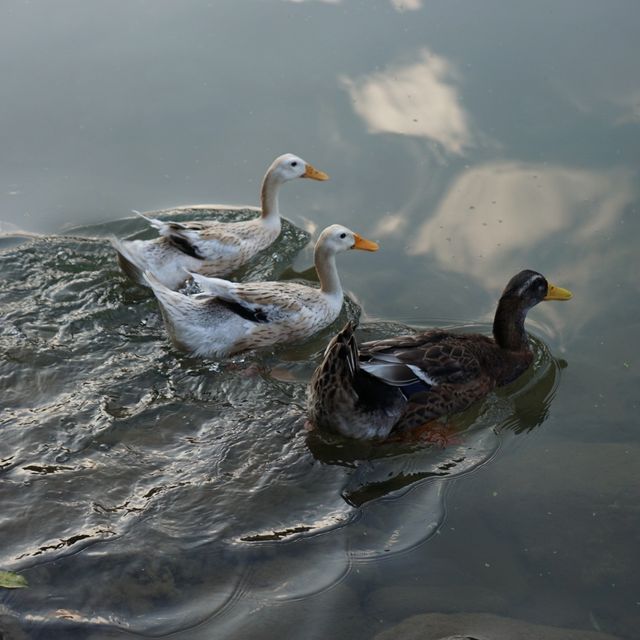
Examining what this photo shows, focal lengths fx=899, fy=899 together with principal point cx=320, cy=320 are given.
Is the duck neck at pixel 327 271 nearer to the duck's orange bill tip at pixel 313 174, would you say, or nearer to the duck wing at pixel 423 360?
the duck's orange bill tip at pixel 313 174

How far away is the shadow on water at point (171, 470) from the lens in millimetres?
4836

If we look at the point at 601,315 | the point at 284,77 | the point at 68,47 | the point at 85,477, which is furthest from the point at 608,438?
the point at 68,47

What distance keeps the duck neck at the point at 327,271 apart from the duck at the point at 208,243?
0.94 metres

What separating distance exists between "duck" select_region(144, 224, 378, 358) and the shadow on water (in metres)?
0.15

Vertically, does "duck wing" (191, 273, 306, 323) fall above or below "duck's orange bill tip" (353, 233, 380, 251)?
below

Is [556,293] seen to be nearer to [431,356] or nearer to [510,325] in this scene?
[510,325]

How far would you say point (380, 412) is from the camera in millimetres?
6164

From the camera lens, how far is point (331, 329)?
768 centimetres

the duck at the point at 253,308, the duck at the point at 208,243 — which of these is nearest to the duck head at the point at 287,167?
the duck at the point at 208,243

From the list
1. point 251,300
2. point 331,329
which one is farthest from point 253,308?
point 331,329

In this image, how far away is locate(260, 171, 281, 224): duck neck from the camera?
27.4 feet

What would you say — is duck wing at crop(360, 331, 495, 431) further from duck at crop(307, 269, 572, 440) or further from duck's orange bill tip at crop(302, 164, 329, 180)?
duck's orange bill tip at crop(302, 164, 329, 180)

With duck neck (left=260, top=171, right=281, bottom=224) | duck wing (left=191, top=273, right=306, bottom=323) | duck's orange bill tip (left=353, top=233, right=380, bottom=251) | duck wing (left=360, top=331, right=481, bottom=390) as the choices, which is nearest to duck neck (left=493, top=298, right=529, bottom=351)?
duck wing (left=360, top=331, right=481, bottom=390)

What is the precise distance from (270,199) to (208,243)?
778 mm
